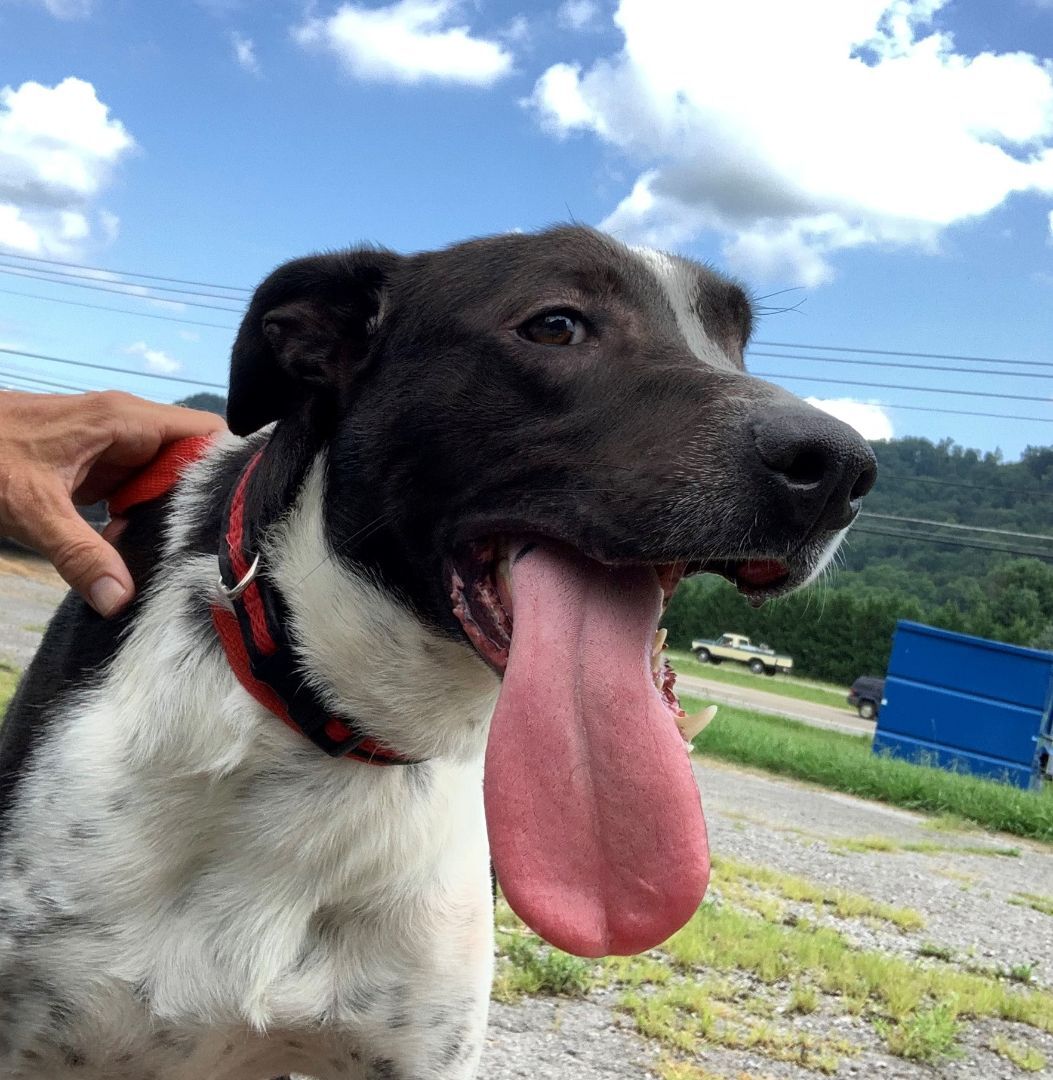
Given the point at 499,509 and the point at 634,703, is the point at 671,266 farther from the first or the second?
the point at 634,703

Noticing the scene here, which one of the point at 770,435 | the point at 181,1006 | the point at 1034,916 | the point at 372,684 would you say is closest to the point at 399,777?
the point at 372,684

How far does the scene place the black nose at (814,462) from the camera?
1685 mm

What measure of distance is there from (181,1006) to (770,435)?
1.41 metres

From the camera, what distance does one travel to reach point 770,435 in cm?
174

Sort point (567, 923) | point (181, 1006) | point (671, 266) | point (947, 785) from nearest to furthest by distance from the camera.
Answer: point (567, 923) → point (181, 1006) → point (671, 266) → point (947, 785)

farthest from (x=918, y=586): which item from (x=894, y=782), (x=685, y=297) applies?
(x=685, y=297)

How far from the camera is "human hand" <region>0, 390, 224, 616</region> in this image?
7.29 feet

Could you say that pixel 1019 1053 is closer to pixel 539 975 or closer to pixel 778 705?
pixel 539 975

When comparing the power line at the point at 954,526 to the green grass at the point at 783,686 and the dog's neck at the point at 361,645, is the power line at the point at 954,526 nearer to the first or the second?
the green grass at the point at 783,686

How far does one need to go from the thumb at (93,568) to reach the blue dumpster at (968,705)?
12.2 metres

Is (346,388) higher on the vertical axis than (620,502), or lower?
higher

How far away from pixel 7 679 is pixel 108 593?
5016 millimetres

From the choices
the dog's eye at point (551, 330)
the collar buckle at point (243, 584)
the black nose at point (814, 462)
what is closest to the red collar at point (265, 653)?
the collar buckle at point (243, 584)

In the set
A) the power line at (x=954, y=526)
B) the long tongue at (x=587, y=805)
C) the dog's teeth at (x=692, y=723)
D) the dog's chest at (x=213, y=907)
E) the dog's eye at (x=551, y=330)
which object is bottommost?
the dog's chest at (x=213, y=907)
